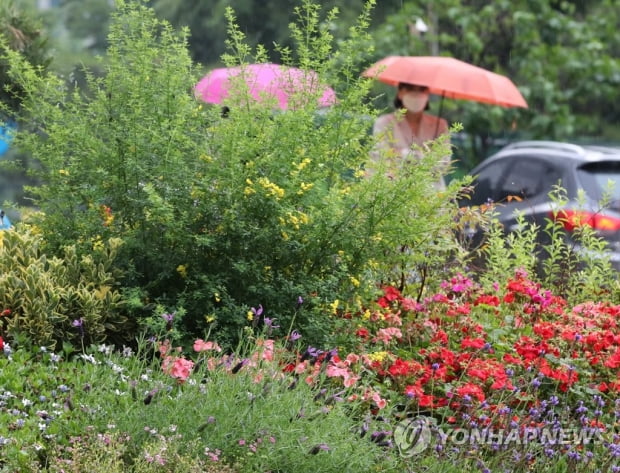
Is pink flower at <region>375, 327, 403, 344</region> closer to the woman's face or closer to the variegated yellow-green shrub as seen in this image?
the variegated yellow-green shrub

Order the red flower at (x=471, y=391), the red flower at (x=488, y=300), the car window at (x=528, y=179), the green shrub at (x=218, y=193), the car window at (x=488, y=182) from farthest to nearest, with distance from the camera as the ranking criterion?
the car window at (x=488, y=182) → the car window at (x=528, y=179) → the red flower at (x=488, y=300) → the green shrub at (x=218, y=193) → the red flower at (x=471, y=391)

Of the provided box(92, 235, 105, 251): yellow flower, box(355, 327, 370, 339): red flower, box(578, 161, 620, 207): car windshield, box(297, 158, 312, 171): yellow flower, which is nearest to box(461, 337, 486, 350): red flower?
box(355, 327, 370, 339): red flower

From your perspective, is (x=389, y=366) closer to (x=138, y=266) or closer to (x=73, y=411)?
(x=138, y=266)

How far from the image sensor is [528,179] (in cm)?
1022

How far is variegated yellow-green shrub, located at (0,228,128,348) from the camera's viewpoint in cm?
501

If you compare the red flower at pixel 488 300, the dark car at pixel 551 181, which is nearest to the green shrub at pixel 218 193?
the red flower at pixel 488 300

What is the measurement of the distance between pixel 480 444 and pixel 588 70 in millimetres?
17606

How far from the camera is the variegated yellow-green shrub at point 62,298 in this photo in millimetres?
5008

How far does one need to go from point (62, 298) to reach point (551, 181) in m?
5.84

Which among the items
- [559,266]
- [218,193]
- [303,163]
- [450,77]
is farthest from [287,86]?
[450,77]

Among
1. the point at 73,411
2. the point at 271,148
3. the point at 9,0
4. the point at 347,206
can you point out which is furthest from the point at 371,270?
the point at 9,0

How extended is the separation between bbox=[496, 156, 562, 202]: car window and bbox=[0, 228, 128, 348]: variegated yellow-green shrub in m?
5.17

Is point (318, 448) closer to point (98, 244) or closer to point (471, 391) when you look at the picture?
point (471, 391)

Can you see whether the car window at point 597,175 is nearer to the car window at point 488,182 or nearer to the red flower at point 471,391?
the car window at point 488,182
